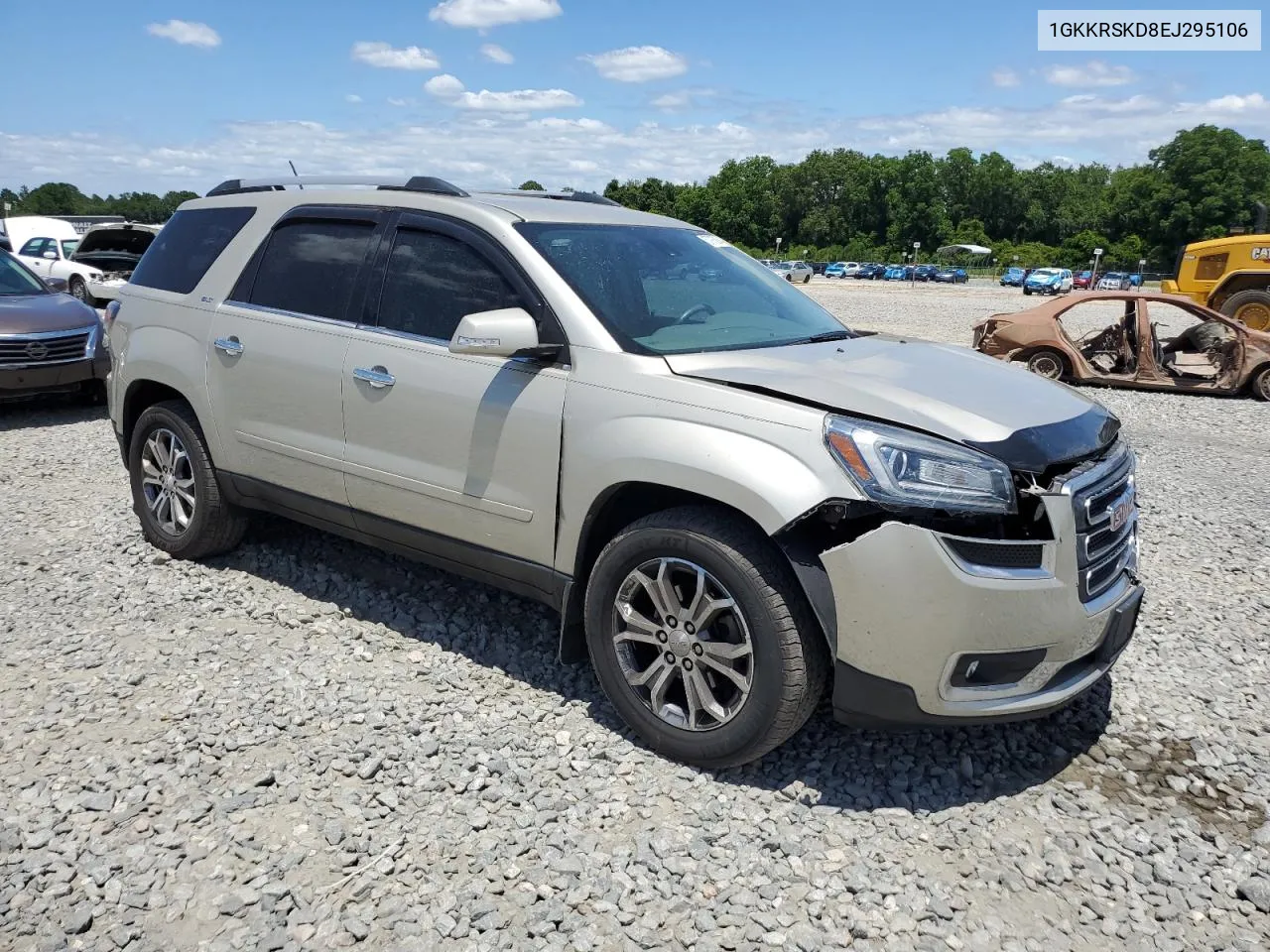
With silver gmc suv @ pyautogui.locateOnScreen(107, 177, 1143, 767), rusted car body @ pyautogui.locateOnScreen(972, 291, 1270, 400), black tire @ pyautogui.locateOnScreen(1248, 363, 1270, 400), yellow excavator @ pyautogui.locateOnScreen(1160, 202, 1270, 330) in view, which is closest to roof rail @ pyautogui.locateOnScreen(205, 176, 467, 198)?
silver gmc suv @ pyautogui.locateOnScreen(107, 177, 1143, 767)

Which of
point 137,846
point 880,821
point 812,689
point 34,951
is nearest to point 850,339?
point 812,689

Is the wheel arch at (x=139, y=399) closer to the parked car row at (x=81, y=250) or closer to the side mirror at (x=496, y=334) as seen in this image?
the side mirror at (x=496, y=334)

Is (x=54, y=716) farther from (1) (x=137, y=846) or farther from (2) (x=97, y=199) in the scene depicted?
(2) (x=97, y=199)

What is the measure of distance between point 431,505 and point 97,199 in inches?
6005

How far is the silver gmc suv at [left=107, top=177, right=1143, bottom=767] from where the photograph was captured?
287 cm

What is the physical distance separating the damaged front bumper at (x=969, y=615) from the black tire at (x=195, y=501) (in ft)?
11.1

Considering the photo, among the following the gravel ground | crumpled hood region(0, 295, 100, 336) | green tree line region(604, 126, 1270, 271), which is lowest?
the gravel ground

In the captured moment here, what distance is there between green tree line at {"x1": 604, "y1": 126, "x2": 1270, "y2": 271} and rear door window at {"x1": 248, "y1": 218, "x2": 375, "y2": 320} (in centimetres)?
9671

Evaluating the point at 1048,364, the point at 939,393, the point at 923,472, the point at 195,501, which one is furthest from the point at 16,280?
the point at 1048,364

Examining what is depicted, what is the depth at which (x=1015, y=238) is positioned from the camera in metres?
124

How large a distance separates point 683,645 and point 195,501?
Result: 301 cm

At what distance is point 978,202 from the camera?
127 metres

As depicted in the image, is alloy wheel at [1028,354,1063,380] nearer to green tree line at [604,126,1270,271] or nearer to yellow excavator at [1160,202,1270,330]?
yellow excavator at [1160,202,1270,330]

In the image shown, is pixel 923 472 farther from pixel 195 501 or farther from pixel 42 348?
pixel 42 348
